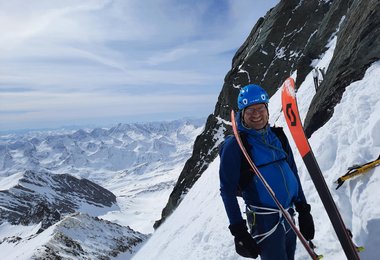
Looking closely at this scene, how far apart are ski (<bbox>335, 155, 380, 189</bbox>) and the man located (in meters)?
2.51

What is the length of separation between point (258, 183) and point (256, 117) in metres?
1.07

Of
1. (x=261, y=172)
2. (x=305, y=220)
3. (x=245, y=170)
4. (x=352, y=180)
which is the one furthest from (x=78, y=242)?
(x=261, y=172)

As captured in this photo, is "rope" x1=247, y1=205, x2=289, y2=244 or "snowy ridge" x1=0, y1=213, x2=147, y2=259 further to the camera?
"snowy ridge" x1=0, y1=213, x2=147, y2=259

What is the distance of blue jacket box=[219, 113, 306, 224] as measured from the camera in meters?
5.48

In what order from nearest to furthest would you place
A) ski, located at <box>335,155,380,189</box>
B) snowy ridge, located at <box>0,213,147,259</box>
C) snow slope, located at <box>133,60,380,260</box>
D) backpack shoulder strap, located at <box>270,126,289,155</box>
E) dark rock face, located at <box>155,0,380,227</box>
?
backpack shoulder strap, located at <box>270,126,289,155</box>
snow slope, located at <box>133,60,380,260</box>
ski, located at <box>335,155,380,189</box>
dark rock face, located at <box>155,0,380,227</box>
snowy ridge, located at <box>0,213,147,259</box>

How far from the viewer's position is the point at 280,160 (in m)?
5.75

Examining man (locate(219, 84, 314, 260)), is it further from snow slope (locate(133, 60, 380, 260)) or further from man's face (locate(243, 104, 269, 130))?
snow slope (locate(133, 60, 380, 260))

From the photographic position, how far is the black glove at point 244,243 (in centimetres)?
535

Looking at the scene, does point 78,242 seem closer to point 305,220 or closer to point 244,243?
point 305,220

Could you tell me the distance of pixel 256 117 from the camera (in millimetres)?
5773

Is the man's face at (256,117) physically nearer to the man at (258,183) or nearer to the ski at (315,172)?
the man at (258,183)

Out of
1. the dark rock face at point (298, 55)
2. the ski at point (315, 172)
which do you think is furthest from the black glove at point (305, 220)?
the dark rock face at point (298, 55)

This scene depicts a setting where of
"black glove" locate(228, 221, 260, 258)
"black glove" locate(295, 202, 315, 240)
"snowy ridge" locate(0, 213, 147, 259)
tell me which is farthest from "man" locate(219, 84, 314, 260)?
"snowy ridge" locate(0, 213, 147, 259)

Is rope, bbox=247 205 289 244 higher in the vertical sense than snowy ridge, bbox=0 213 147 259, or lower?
higher
